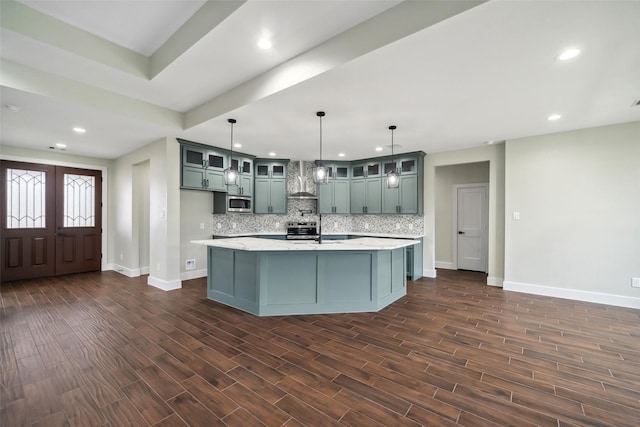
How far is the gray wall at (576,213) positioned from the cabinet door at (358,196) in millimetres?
2835

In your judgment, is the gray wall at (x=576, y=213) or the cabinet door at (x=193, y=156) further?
the cabinet door at (x=193, y=156)

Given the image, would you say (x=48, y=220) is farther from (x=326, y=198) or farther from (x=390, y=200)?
(x=390, y=200)

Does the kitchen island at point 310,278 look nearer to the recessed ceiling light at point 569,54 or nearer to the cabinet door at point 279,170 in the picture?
the recessed ceiling light at point 569,54

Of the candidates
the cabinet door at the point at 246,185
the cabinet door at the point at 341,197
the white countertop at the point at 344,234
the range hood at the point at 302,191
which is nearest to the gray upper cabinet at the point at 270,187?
the cabinet door at the point at 246,185

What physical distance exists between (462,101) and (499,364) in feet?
9.10

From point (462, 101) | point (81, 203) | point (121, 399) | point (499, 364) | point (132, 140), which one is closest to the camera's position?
point (121, 399)

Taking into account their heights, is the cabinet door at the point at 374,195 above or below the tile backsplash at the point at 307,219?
above

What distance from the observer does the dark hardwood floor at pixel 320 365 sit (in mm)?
1807

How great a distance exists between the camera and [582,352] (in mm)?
2623

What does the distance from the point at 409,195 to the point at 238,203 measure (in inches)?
146

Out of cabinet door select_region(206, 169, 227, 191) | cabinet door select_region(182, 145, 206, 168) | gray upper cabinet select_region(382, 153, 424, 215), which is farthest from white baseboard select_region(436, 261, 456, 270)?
cabinet door select_region(182, 145, 206, 168)

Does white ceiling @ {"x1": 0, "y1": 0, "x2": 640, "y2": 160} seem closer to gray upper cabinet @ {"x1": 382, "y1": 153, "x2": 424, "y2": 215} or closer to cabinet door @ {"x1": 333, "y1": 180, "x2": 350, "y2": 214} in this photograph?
gray upper cabinet @ {"x1": 382, "y1": 153, "x2": 424, "y2": 215}

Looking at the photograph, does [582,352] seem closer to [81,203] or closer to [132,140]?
[132,140]

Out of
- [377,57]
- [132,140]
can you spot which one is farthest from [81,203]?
[377,57]
